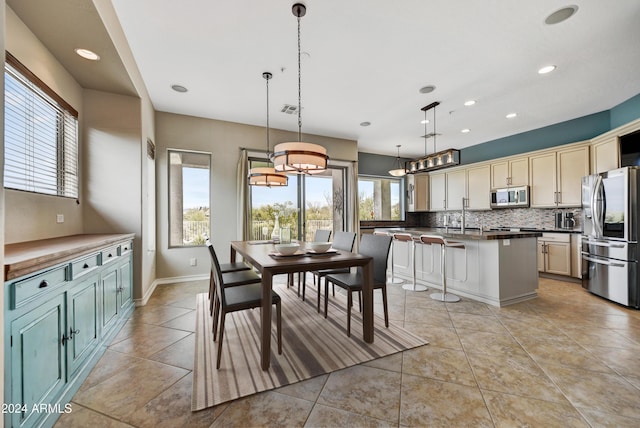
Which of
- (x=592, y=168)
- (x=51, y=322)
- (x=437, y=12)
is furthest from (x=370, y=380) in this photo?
(x=592, y=168)

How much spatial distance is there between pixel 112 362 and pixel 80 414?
0.59 meters

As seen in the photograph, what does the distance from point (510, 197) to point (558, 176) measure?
2.69 ft

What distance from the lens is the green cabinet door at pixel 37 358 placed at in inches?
45.7

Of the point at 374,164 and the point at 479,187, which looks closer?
the point at 479,187

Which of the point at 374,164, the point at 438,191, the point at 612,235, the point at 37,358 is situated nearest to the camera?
the point at 37,358

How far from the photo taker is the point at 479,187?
19.6ft

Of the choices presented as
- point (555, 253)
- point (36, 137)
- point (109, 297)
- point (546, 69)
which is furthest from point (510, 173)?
point (36, 137)

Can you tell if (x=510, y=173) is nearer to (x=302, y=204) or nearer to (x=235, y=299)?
(x=302, y=204)

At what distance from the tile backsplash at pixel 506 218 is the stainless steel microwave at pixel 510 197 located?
325mm

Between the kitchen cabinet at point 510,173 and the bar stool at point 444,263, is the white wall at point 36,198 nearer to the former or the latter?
the bar stool at point 444,263

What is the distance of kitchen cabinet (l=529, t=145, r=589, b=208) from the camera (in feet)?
14.4

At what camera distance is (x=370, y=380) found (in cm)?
181

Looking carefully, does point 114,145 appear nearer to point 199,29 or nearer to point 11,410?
point 199,29

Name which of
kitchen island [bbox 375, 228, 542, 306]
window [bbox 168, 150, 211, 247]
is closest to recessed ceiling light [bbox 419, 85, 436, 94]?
kitchen island [bbox 375, 228, 542, 306]
